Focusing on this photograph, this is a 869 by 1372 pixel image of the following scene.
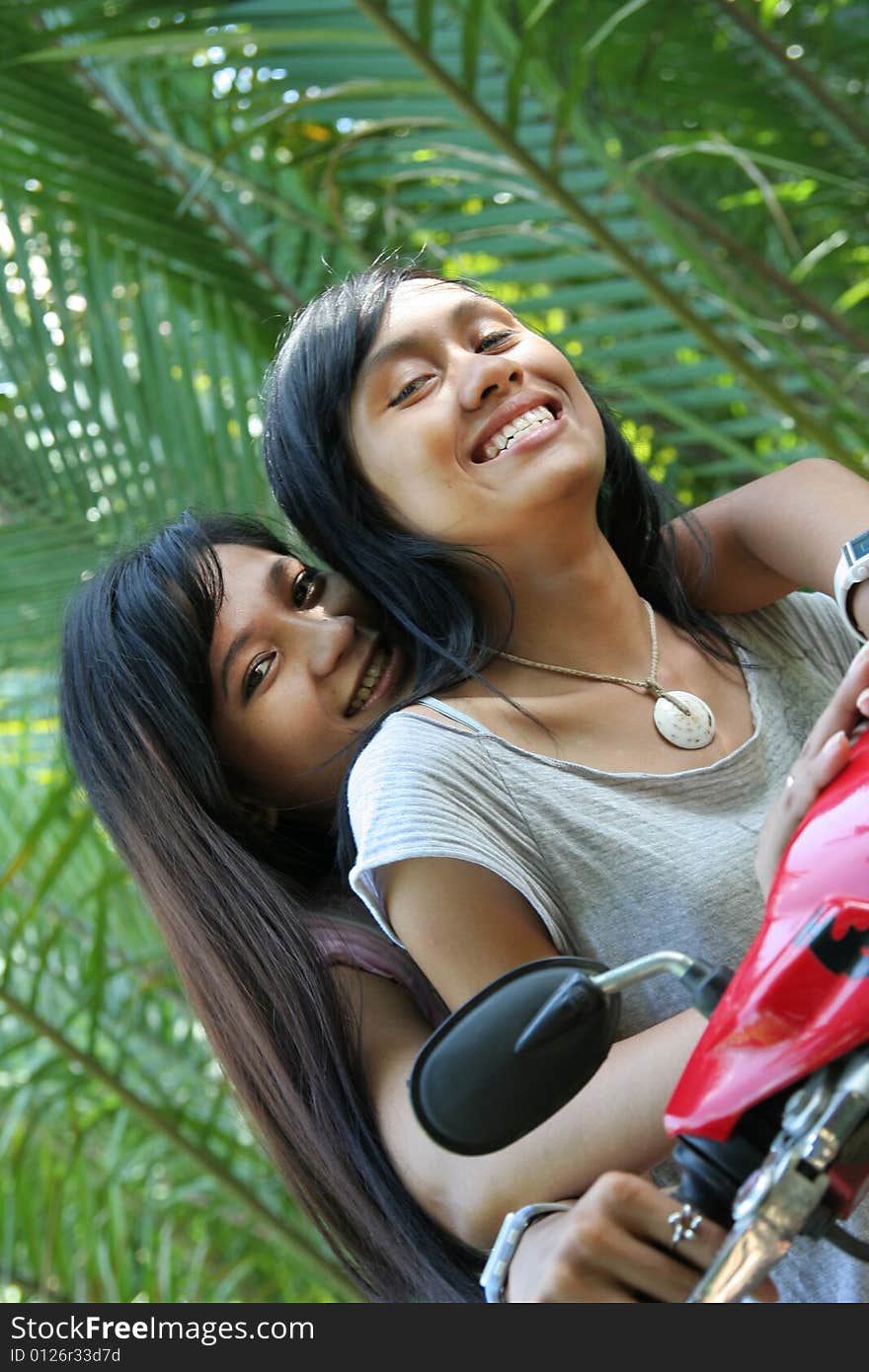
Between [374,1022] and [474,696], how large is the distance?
25 cm

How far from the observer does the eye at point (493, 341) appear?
46.1 inches

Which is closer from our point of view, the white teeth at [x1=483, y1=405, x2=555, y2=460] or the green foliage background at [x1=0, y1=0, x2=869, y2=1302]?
the white teeth at [x1=483, y1=405, x2=555, y2=460]

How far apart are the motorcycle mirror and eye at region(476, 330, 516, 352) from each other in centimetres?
64

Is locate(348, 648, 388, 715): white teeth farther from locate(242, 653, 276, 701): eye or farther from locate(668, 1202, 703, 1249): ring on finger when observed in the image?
locate(668, 1202, 703, 1249): ring on finger

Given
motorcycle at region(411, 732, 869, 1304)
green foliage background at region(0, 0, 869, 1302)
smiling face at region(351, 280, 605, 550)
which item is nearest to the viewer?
motorcycle at region(411, 732, 869, 1304)

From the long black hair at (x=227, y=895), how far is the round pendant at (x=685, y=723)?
0.31m

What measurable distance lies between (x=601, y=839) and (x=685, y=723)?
14 centimetres

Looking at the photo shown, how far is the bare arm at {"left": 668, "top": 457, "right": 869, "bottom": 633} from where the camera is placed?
1.16 m

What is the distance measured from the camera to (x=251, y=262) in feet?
7.25

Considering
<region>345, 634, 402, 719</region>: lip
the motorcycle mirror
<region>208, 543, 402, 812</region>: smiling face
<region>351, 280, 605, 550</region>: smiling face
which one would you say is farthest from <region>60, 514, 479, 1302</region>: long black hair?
the motorcycle mirror

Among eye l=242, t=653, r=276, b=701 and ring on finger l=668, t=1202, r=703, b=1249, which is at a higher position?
eye l=242, t=653, r=276, b=701

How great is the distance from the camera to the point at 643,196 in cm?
160

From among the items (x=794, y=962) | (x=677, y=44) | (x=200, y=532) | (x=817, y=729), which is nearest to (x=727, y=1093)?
(x=794, y=962)

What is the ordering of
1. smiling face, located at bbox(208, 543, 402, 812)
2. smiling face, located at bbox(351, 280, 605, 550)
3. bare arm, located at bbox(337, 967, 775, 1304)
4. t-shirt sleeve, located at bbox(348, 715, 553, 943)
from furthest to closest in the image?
smiling face, located at bbox(208, 543, 402, 812) < smiling face, located at bbox(351, 280, 605, 550) < t-shirt sleeve, located at bbox(348, 715, 553, 943) < bare arm, located at bbox(337, 967, 775, 1304)
